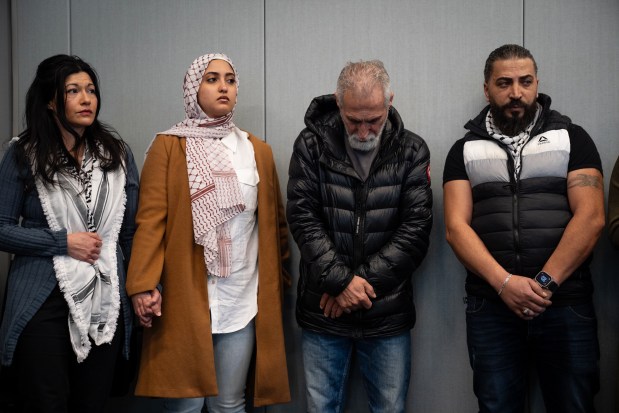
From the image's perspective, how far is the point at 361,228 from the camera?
7.42 feet

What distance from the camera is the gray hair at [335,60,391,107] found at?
2191 millimetres

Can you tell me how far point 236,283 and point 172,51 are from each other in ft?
4.18

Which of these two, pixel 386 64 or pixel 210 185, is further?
pixel 386 64

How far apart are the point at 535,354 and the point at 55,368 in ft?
5.81

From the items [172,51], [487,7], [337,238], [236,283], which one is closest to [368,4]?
[487,7]

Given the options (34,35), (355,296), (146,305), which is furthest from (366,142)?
(34,35)

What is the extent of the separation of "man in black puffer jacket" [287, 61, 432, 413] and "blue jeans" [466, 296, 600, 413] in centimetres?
29

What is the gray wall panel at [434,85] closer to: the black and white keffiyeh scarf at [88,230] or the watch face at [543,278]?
the watch face at [543,278]

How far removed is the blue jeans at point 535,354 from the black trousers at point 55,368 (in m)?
1.42

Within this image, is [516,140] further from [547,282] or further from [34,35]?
[34,35]

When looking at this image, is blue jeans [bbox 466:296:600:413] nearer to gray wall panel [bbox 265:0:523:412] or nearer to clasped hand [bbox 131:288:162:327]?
gray wall panel [bbox 265:0:523:412]

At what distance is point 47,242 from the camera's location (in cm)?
210

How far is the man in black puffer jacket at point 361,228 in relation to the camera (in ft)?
7.23

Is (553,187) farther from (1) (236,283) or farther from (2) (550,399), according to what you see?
(1) (236,283)
